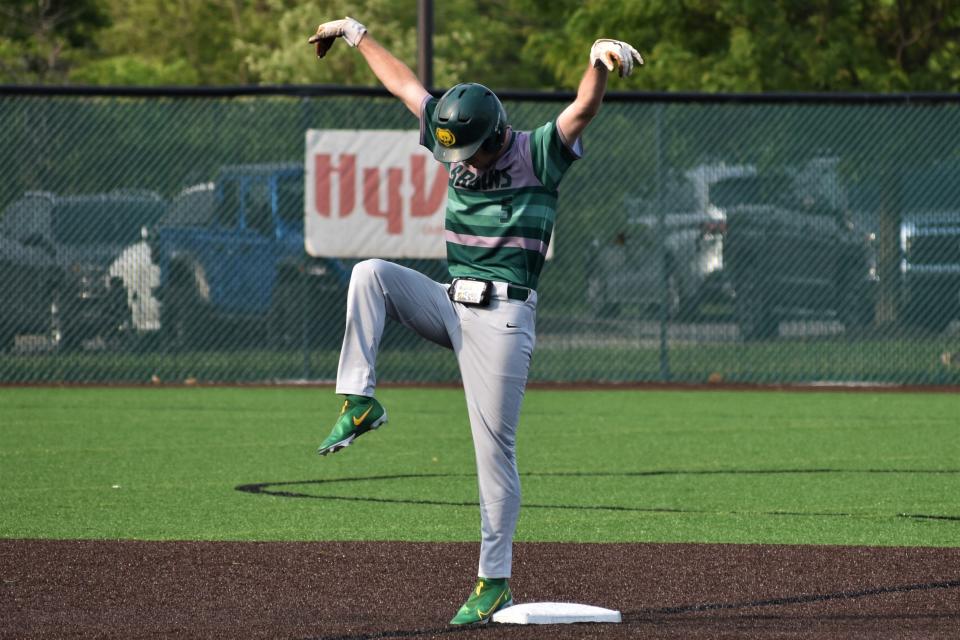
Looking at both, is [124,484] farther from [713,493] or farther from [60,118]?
[60,118]

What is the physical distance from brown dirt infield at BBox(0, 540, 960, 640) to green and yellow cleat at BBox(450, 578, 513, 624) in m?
0.08

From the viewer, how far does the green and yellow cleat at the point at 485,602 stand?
6207 millimetres

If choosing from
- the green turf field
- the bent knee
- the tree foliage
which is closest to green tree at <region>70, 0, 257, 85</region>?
the tree foliage

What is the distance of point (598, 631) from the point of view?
610 centimetres

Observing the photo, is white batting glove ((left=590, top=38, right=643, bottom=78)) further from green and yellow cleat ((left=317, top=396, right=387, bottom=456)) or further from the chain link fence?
the chain link fence

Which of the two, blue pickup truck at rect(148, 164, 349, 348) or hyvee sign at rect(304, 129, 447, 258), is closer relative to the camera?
hyvee sign at rect(304, 129, 447, 258)

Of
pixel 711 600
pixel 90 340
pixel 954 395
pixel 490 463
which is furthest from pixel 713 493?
pixel 90 340

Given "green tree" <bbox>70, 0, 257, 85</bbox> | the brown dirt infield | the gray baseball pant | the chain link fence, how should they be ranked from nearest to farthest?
the brown dirt infield < the gray baseball pant < the chain link fence < "green tree" <bbox>70, 0, 257, 85</bbox>

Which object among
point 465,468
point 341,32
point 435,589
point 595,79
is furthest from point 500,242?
point 465,468

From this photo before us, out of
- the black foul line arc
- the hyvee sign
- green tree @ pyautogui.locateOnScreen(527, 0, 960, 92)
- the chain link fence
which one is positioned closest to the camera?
the black foul line arc

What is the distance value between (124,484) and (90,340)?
7.08m

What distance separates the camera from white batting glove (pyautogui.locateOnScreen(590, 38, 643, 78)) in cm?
593

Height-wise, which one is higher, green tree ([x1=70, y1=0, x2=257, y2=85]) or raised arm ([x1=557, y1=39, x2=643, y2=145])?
green tree ([x1=70, y1=0, x2=257, y2=85])

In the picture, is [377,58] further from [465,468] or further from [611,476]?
[465,468]
